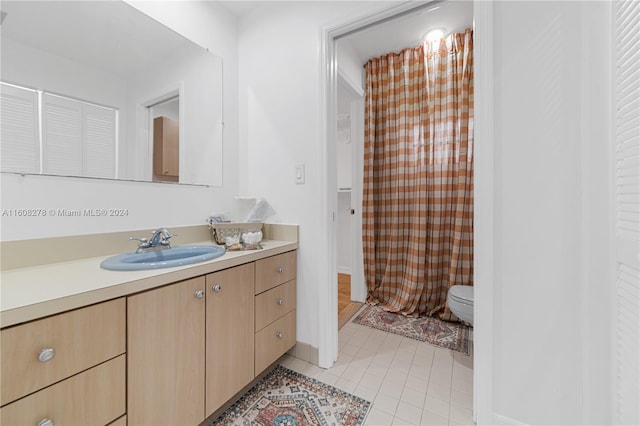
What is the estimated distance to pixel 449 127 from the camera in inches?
85.4

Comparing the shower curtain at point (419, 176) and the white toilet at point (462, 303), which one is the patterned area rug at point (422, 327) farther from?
the white toilet at point (462, 303)

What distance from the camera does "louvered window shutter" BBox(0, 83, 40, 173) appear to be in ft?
3.18

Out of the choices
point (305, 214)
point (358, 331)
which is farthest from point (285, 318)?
point (358, 331)

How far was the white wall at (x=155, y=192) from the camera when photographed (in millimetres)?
1008

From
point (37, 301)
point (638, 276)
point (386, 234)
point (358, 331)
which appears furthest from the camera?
point (386, 234)

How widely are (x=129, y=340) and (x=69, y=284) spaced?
0.25m

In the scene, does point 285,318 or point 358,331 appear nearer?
point 285,318

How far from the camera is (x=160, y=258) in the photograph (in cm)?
128

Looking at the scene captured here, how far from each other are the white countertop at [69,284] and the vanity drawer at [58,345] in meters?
0.03

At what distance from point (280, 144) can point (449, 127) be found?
1.47 meters

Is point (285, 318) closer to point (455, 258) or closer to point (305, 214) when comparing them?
point (305, 214)

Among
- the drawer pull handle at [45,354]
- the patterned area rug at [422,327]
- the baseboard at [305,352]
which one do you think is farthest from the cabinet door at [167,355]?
the patterned area rug at [422,327]

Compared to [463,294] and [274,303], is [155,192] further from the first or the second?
[463,294]

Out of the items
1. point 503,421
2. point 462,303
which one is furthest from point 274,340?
point 462,303
